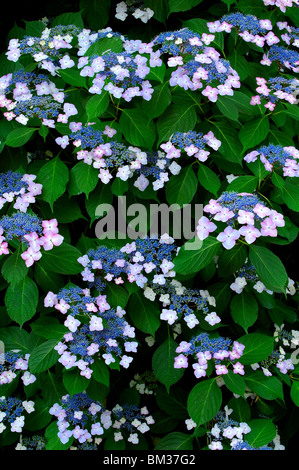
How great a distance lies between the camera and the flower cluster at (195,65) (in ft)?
7.48

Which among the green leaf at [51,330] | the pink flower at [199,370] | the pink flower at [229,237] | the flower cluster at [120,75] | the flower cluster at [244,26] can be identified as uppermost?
the flower cluster at [244,26]

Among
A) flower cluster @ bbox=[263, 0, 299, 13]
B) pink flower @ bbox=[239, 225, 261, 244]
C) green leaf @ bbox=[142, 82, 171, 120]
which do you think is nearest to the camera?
pink flower @ bbox=[239, 225, 261, 244]

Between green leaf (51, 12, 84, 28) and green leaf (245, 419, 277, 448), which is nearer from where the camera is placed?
green leaf (245, 419, 277, 448)

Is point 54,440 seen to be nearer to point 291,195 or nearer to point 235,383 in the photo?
point 235,383

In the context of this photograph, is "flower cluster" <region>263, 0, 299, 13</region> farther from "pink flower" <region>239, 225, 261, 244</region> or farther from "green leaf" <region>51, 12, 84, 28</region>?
"pink flower" <region>239, 225, 261, 244</region>

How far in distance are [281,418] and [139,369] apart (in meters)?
0.77

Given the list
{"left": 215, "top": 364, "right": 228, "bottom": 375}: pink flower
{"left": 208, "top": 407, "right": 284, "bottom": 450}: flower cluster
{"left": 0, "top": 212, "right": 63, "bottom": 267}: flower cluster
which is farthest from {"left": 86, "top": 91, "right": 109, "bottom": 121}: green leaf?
{"left": 208, "top": 407, "right": 284, "bottom": 450}: flower cluster

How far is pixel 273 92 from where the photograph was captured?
8.64 ft

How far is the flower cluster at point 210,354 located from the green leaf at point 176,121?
2.79 feet

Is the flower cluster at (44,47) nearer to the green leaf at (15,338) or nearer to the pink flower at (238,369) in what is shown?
the green leaf at (15,338)

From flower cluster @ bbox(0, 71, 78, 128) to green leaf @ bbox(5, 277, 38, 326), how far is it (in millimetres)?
685

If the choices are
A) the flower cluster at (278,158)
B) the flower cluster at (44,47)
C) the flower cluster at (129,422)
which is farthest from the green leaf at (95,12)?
the flower cluster at (129,422)

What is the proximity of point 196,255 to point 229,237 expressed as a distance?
6.1 inches

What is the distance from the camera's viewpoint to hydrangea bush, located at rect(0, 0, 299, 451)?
2197 millimetres
